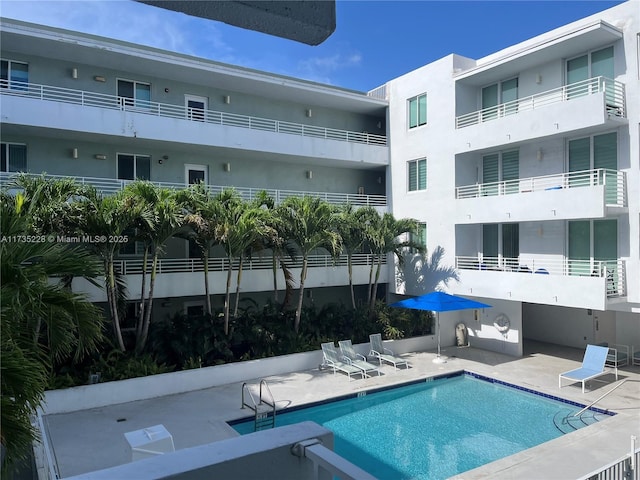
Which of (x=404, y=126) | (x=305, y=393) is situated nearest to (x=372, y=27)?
(x=305, y=393)

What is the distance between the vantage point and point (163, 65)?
750 inches

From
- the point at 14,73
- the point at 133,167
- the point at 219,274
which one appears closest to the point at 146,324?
the point at 219,274

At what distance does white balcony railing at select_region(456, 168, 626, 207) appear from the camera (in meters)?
16.3

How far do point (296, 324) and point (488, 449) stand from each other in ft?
29.6

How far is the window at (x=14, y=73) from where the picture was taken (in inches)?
685

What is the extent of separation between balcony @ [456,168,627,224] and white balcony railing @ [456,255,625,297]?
1.91 meters

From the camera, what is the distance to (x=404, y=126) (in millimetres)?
23453

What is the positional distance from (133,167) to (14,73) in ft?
17.4

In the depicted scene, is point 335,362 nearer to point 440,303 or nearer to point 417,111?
point 440,303

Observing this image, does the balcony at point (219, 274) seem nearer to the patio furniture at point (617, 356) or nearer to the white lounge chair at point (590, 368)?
the white lounge chair at point (590, 368)

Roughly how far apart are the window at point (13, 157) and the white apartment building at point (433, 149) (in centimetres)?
5

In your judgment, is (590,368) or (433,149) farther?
(433,149)

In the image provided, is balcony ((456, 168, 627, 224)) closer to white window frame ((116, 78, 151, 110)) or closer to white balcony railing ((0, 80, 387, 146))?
white balcony railing ((0, 80, 387, 146))

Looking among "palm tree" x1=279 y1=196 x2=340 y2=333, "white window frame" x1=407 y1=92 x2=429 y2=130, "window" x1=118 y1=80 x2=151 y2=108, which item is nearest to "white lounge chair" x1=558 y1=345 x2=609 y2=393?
"palm tree" x1=279 y1=196 x2=340 y2=333
